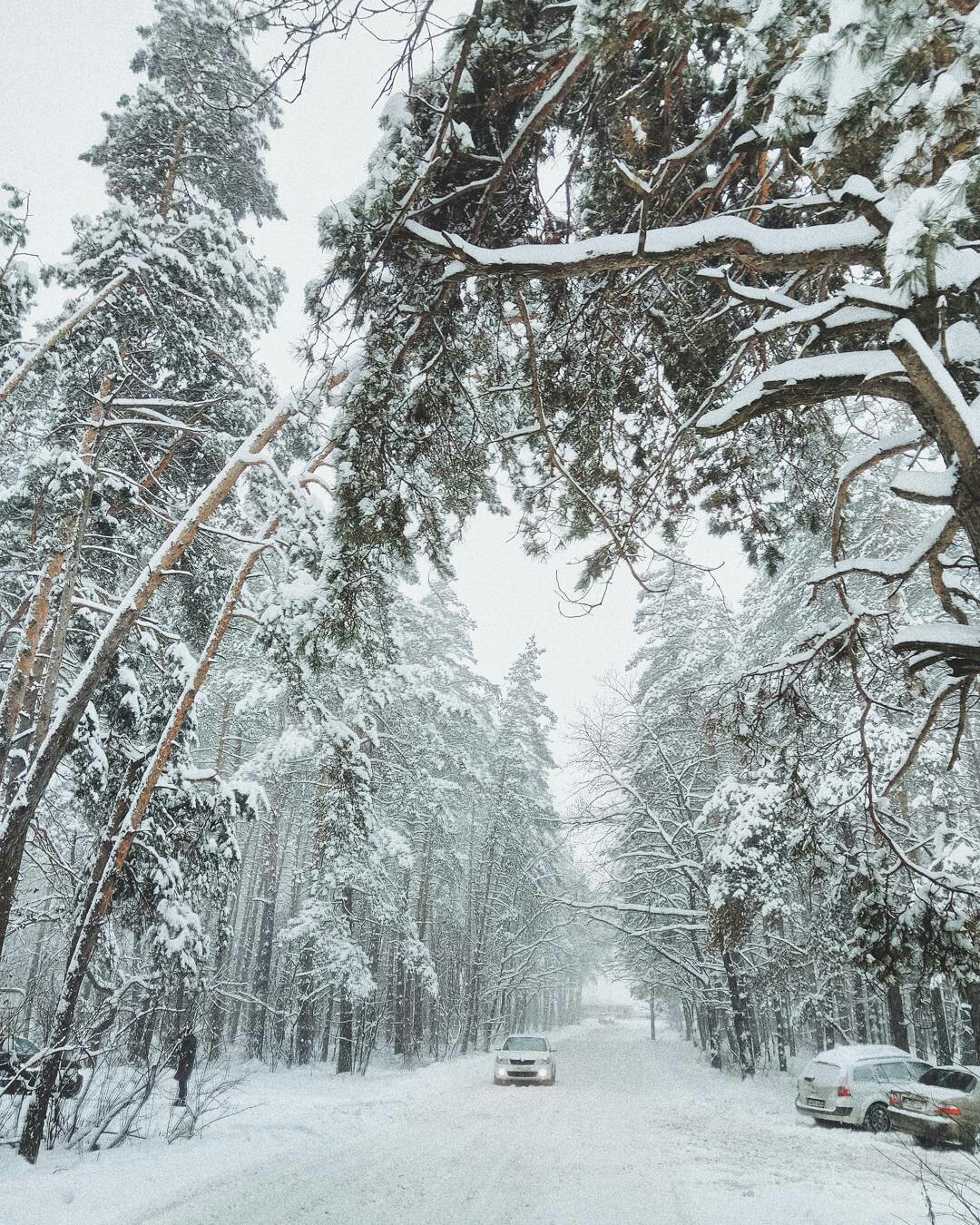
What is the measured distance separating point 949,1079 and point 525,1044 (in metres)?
9.38

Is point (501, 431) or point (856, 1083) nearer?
point (501, 431)

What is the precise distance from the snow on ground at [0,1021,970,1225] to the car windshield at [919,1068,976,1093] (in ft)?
4.86

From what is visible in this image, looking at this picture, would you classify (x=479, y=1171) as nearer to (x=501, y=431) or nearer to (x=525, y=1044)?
(x=501, y=431)

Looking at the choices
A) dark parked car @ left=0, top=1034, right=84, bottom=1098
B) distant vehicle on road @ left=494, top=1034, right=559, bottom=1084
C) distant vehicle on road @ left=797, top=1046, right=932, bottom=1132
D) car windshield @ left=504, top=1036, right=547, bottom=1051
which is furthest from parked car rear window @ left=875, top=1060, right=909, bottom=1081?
dark parked car @ left=0, top=1034, right=84, bottom=1098

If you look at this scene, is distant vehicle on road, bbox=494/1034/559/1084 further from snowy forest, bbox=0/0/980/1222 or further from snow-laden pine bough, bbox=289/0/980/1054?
snow-laden pine bough, bbox=289/0/980/1054

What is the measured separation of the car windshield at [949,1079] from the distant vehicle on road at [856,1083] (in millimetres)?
444

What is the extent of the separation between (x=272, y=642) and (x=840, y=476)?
5605 millimetres

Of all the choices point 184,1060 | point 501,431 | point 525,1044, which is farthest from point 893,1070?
point 501,431

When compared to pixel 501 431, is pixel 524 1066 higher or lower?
lower

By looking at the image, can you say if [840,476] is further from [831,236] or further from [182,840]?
[182,840]

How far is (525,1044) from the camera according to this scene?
15.6 m

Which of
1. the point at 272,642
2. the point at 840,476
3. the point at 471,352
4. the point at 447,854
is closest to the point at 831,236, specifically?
the point at 840,476

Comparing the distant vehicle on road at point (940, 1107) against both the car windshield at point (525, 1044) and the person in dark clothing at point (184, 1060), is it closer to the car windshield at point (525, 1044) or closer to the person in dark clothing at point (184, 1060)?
the car windshield at point (525, 1044)

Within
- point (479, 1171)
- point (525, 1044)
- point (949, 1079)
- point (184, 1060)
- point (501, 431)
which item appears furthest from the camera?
point (525, 1044)
